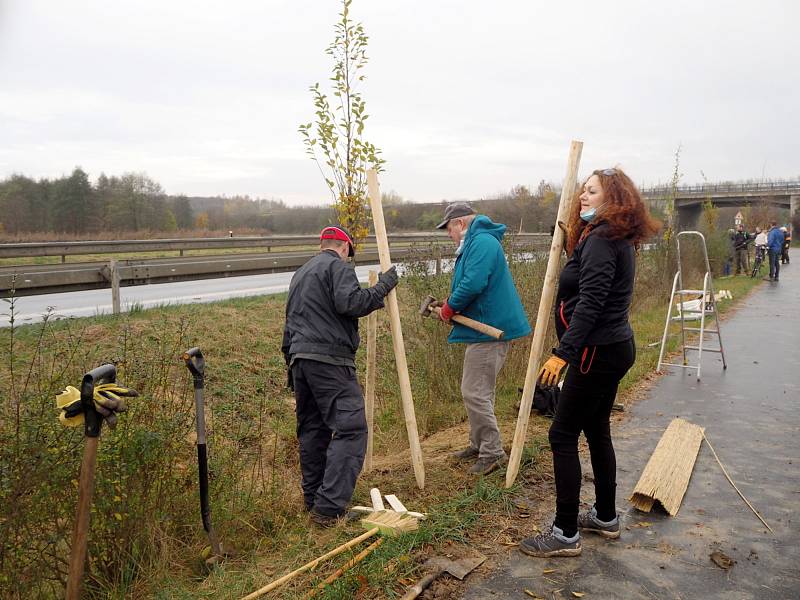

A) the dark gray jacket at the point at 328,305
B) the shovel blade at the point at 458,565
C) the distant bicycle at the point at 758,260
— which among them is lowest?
the shovel blade at the point at 458,565

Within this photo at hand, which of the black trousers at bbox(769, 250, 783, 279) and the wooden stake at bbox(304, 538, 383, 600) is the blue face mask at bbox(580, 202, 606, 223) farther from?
the black trousers at bbox(769, 250, 783, 279)

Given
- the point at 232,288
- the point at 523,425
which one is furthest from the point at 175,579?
the point at 232,288

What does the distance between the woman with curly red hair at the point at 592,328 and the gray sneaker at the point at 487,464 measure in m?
1.11

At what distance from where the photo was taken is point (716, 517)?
4.29 metres

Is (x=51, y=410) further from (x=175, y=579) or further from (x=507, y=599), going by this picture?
(x=507, y=599)

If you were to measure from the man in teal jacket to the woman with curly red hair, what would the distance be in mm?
957

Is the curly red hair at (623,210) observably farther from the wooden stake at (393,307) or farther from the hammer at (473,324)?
the wooden stake at (393,307)

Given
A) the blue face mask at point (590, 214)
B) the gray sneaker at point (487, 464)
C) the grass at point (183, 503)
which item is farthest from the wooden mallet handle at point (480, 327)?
the blue face mask at point (590, 214)

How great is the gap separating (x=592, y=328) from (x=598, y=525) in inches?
52.0

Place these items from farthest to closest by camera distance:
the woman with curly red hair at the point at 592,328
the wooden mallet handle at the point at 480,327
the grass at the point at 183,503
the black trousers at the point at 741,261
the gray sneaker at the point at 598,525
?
the black trousers at the point at 741,261 < the wooden mallet handle at the point at 480,327 < the gray sneaker at the point at 598,525 < the woman with curly red hair at the point at 592,328 < the grass at the point at 183,503

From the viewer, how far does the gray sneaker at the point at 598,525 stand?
13.0 feet

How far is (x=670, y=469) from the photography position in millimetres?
4930

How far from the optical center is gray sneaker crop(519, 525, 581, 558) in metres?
3.70

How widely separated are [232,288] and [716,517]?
13576 mm
